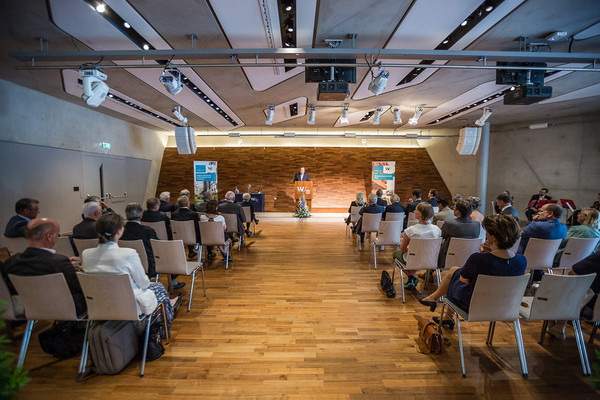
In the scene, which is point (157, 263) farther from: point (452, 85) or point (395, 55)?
point (452, 85)

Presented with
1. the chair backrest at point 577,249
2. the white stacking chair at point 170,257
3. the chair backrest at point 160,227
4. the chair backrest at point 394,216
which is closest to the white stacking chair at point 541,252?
the chair backrest at point 577,249

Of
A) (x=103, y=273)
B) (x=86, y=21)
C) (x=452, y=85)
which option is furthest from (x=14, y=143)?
(x=452, y=85)

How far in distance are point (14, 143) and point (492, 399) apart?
905 cm

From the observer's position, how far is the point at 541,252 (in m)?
3.21

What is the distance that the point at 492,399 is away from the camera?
1.89 metres

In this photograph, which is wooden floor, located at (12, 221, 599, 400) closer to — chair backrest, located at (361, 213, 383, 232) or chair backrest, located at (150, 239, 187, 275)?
chair backrest, located at (150, 239, 187, 275)

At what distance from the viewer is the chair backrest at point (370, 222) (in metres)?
5.15

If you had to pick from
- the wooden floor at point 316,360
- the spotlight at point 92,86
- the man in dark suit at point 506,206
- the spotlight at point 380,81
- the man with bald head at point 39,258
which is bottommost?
the wooden floor at point 316,360

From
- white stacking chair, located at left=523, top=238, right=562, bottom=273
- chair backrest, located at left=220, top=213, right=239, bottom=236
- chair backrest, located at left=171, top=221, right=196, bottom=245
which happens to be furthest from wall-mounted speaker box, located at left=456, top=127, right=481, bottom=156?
chair backrest, located at left=171, top=221, right=196, bottom=245

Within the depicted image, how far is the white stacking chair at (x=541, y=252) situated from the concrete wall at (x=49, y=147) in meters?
9.43

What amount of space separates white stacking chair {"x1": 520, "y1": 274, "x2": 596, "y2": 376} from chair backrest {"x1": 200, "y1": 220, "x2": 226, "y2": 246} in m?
3.89

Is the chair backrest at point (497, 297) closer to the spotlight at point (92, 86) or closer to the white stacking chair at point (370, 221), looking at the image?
the white stacking chair at point (370, 221)

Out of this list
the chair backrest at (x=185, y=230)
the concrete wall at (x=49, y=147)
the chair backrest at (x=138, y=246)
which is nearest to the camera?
the chair backrest at (x=138, y=246)

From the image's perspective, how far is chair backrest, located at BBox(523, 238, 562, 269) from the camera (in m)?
3.17
